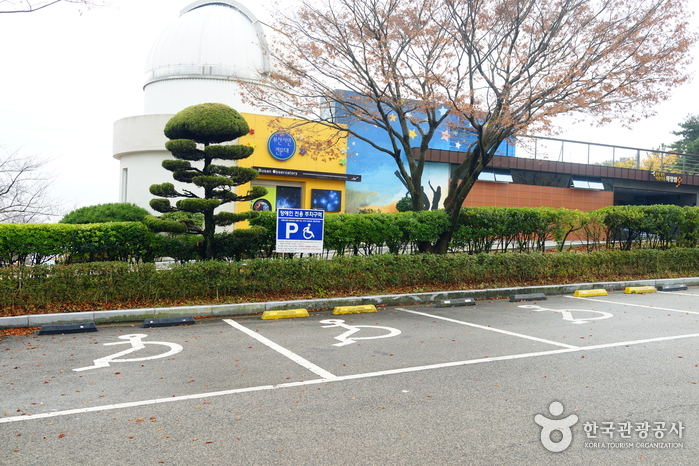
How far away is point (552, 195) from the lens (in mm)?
32062

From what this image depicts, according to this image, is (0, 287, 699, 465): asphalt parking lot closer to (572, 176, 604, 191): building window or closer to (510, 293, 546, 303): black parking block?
(510, 293, 546, 303): black parking block

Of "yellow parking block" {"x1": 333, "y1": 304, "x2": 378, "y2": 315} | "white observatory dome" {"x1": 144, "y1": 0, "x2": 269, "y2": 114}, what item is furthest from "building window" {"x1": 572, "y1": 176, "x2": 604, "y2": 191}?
"yellow parking block" {"x1": 333, "y1": 304, "x2": 378, "y2": 315}

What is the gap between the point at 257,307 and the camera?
389 inches

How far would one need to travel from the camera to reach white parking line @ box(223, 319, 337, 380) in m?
5.71

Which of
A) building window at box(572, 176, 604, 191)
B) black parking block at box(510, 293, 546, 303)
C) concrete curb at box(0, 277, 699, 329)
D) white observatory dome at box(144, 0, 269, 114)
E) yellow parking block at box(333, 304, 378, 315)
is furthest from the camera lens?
building window at box(572, 176, 604, 191)

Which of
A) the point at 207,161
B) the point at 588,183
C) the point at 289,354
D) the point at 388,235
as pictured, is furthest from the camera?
the point at 588,183

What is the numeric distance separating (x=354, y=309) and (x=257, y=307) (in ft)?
6.31

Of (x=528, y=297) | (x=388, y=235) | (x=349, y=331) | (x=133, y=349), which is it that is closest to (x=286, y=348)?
(x=349, y=331)

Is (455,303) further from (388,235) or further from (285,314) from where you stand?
(285,314)

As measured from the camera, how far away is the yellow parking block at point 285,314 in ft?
30.8

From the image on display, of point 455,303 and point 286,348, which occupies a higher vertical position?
point 455,303

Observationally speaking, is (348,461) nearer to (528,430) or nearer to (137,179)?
(528,430)

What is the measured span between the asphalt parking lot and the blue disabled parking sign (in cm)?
302

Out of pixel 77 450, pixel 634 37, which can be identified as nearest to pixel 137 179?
pixel 634 37
